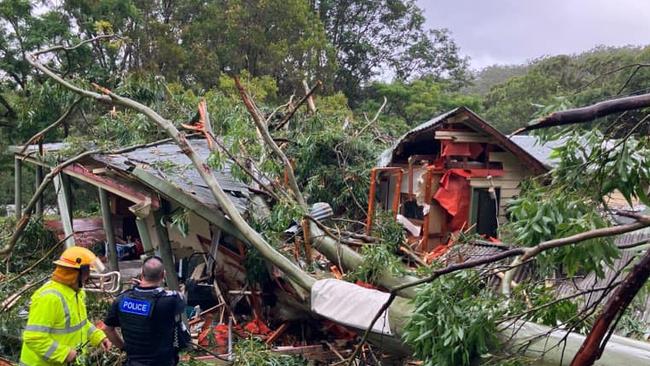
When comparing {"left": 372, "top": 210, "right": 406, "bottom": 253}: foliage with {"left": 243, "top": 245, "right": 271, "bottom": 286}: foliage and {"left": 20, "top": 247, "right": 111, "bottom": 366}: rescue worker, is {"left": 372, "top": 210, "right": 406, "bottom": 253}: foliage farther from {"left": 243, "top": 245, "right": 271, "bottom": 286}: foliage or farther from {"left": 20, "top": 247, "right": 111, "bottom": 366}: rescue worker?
{"left": 20, "top": 247, "right": 111, "bottom": 366}: rescue worker

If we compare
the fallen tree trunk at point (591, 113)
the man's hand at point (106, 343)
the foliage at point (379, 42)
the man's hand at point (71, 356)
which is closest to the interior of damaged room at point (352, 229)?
the fallen tree trunk at point (591, 113)

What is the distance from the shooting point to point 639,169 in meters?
2.44

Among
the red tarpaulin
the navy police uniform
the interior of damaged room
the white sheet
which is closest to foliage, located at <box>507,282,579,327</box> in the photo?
the interior of damaged room

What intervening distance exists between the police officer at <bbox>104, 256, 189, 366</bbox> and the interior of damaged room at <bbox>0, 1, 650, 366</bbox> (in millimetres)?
1174

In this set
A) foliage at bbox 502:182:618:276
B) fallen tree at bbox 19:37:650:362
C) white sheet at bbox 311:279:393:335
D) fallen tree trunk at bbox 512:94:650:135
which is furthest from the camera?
white sheet at bbox 311:279:393:335

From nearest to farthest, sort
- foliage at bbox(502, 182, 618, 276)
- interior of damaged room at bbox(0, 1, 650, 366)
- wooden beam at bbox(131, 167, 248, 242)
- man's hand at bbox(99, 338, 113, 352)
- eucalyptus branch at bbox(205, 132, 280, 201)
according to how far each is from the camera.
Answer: foliage at bbox(502, 182, 618, 276) < interior of damaged room at bbox(0, 1, 650, 366) < man's hand at bbox(99, 338, 113, 352) < wooden beam at bbox(131, 167, 248, 242) < eucalyptus branch at bbox(205, 132, 280, 201)

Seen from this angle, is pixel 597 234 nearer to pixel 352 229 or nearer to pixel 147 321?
pixel 147 321

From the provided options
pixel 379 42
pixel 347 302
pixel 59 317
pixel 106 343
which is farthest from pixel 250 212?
pixel 379 42

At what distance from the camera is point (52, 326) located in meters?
3.60

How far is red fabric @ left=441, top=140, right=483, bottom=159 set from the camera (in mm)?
9086

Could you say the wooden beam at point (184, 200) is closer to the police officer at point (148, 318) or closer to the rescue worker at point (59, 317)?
the rescue worker at point (59, 317)

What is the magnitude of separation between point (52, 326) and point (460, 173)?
6968mm

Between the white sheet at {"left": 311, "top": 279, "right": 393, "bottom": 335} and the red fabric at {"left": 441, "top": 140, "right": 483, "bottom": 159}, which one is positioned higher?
the red fabric at {"left": 441, "top": 140, "right": 483, "bottom": 159}

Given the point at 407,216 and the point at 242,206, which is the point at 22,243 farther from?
the point at 407,216
